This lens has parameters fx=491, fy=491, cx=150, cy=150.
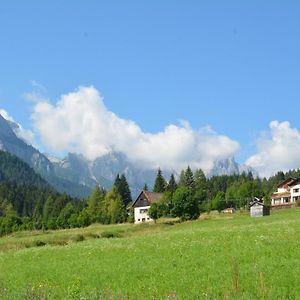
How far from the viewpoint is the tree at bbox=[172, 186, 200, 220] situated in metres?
101

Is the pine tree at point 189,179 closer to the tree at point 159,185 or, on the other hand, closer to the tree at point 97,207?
the tree at point 159,185

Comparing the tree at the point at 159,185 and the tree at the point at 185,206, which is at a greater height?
the tree at the point at 159,185

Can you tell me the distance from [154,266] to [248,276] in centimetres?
589

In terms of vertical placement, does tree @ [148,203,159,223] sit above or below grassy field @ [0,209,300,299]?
above

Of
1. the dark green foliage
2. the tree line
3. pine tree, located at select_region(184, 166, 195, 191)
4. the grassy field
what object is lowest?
the grassy field

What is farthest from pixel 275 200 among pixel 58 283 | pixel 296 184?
pixel 58 283

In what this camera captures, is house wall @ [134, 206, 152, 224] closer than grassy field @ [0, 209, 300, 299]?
No

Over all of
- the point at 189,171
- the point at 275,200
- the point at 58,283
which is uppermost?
the point at 189,171

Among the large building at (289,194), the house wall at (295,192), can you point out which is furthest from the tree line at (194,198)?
the house wall at (295,192)

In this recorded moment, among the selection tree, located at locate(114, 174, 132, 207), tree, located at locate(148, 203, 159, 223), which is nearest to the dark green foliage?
tree, located at locate(148, 203, 159, 223)

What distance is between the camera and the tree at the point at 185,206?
10119cm

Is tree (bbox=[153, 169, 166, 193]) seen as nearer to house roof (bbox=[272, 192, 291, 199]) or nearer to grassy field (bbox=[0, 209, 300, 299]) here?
house roof (bbox=[272, 192, 291, 199])

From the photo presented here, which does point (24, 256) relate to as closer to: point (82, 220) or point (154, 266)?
point (154, 266)

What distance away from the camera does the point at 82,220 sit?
139 m
